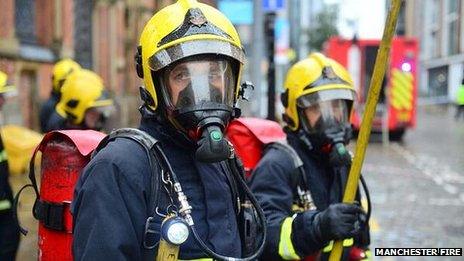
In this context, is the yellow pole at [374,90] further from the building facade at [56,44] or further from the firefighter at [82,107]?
the building facade at [56,44]

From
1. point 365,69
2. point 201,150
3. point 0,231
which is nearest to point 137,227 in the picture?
point 201,150

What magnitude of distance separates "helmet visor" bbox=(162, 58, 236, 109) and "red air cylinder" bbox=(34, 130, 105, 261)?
0.44m

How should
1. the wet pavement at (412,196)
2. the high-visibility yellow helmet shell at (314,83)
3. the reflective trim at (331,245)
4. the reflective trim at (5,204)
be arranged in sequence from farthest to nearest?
the wet pavement at (412,196), the reflective trim at (5,204), the high-visibility yellow helmet shell at (314,83), the reflective trim at (331,245)

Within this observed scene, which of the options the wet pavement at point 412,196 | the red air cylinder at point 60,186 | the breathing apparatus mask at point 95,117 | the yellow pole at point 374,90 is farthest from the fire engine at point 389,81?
the red air cylinder at point 60,186

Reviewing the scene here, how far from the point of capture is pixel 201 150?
84.6 inches

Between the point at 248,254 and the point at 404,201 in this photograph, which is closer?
the point at 248,254

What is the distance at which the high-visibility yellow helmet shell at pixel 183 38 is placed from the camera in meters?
2.31

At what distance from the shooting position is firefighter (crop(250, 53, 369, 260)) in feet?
9.67

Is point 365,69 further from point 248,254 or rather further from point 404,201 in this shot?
point 248,254

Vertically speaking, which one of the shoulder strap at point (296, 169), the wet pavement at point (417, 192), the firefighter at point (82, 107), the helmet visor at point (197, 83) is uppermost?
the helmet visor at point (197, 83)

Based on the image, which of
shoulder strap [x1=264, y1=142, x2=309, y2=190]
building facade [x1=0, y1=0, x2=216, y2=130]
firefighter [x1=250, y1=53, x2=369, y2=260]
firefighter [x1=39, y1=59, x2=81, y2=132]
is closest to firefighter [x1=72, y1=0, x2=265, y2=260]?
firefighter [x1=250, y1=53, x2=369, y2=260]

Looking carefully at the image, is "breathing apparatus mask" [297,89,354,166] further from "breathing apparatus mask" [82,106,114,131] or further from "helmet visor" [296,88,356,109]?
"breathing apparatus mask" [82,106,114,131]

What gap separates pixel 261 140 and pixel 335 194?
18.7 inches

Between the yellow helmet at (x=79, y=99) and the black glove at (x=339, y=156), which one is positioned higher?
the yellow helmet at (x=79, y=99)
